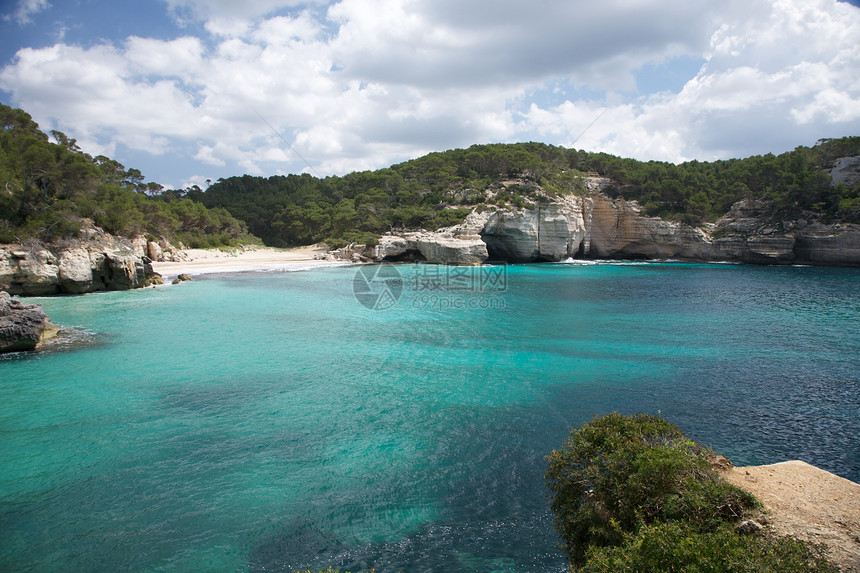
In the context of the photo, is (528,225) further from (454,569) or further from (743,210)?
(454,569)

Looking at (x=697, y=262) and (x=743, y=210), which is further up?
(x=743, y=210)

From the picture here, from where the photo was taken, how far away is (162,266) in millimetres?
37000

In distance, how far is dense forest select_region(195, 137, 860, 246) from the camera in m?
47.2

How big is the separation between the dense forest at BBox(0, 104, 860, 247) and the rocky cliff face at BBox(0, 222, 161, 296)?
122 cm

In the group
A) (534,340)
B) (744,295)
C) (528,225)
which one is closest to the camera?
(534,340)

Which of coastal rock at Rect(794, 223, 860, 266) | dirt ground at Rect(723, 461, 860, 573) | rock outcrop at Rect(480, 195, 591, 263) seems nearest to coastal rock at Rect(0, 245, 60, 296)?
dirt ground at Rect(723, 461, 860, 573)

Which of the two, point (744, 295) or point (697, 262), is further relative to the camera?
point (697, 262)

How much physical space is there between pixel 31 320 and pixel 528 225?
141 ft

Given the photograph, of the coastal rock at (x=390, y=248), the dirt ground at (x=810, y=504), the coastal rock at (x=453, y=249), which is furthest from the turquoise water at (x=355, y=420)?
the coastal rock at (x=390, y=248)

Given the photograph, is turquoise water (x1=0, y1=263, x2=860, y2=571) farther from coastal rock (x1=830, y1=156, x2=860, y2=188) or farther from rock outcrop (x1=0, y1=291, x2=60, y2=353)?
coastal rock (x1=830, y1=156, x2=860, y2=188)

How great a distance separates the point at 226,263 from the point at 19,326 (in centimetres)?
3026

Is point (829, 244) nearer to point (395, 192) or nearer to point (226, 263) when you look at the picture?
point (395, 192)

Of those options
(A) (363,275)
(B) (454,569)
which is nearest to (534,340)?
(B) (454,569)

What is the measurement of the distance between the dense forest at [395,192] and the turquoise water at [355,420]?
11.3 meters
